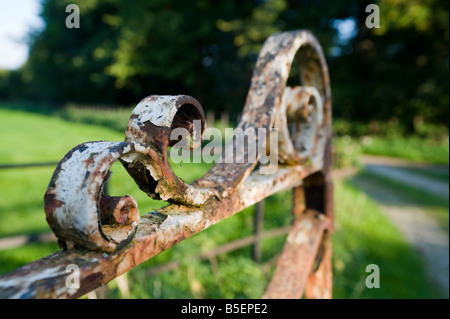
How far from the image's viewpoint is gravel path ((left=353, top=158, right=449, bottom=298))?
4.84m

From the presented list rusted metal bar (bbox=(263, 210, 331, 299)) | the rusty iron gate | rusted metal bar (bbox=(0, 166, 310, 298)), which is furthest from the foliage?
rusted metal bar (bbox=(0, 166, 310, 298))

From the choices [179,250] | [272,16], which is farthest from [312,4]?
[179,250]

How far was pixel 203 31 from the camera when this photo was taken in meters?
16.9

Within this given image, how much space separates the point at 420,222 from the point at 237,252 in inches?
163

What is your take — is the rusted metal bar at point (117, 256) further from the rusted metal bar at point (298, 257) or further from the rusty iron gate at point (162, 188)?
the rusted metal bar at point (298, 257)

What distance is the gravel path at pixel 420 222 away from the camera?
4.84 meters

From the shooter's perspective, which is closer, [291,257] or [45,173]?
[291,257]

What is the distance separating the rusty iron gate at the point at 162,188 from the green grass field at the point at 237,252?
58.7 inches

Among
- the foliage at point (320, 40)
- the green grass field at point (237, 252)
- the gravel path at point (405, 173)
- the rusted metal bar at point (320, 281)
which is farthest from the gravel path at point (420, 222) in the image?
the foliage at point (320, 40)

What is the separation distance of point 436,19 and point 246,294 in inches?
438

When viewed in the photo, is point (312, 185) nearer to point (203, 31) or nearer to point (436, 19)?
point (436, 19)

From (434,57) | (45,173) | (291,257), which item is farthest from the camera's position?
(434,57)

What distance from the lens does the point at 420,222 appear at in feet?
21.4

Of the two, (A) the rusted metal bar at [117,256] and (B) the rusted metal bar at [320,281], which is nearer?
(A) the rusted metal bar at [117,256]
